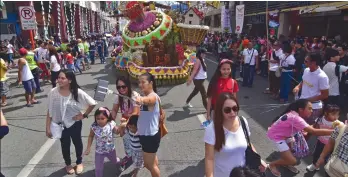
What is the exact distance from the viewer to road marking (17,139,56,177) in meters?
4.04

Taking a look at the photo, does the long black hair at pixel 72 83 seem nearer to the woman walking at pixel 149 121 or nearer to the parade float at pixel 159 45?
the woman walking at pixel 149 121

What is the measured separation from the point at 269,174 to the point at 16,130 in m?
5.05

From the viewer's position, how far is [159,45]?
10578 millimetres

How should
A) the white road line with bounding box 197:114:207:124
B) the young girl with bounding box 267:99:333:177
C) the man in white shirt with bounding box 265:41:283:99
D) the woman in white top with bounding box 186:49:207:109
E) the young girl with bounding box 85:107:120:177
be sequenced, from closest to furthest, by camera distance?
the young girl with bounding box 267:99:333:177, the young girl with bounding box 85:107:120:177, the white road line with bounding box 197:114:207:124, the woman in white top with bounding box 186:49:207:109, the man in white shirt with bounding box 265:41:283:99

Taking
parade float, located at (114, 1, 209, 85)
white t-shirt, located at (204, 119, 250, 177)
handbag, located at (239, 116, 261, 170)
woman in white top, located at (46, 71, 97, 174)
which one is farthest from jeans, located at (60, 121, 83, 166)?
parade float, located at (114, 1, 209, 85)

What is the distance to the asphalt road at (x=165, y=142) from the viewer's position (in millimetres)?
4105

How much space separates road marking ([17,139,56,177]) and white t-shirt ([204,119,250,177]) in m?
3.02

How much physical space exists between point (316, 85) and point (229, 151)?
2813 millimetres

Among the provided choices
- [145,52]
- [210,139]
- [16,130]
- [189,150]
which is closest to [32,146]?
[16,130]

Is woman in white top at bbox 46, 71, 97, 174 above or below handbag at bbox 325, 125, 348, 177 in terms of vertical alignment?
above

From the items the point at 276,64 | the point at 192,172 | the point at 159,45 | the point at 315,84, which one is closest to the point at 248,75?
the point at 276,64

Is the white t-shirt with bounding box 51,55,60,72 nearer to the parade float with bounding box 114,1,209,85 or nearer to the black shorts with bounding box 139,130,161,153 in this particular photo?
the parade float with bounding box 114,1,209,85

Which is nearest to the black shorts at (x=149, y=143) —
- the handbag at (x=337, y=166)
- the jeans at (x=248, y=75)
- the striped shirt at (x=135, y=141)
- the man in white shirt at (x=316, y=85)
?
the striped shirt at (x=135, y=141)

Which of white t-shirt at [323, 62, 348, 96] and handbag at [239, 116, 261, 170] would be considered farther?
white t-shirt at [323, 62, 348, 96]
